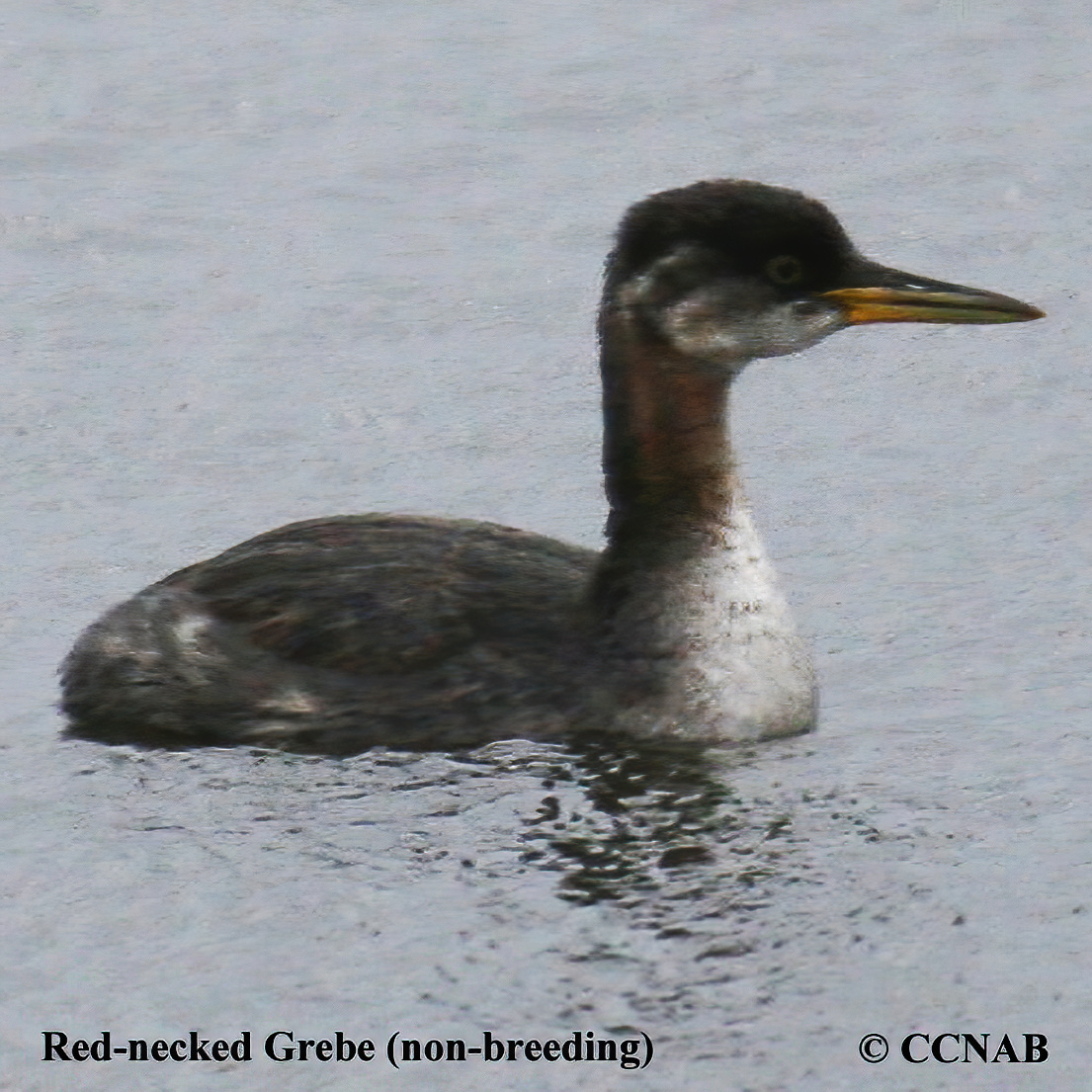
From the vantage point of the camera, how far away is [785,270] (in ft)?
30.4

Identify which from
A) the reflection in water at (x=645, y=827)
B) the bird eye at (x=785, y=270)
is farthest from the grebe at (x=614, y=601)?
the reflection in water at (x=645, y=827)

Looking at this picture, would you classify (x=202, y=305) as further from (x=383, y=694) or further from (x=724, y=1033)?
(x=724, y=1033)

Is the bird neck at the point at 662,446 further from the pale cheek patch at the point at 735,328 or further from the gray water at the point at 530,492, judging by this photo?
the gray water at the point at 530,492

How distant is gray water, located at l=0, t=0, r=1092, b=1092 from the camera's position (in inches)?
297

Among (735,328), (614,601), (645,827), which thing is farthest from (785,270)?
(645,827)

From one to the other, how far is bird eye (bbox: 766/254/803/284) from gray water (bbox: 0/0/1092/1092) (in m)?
1.23

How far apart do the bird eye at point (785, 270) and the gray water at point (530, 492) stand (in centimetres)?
123

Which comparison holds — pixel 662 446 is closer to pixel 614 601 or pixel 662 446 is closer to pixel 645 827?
pixel 614 601

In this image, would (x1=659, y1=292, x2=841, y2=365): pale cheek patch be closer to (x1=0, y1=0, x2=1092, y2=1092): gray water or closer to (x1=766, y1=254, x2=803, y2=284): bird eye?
(x1=766, y1=254, x2=803, y2=284): bird eye

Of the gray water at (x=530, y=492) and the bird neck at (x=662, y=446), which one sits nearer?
the gray water at (x=530, y=492)

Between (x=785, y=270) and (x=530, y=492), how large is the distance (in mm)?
2168

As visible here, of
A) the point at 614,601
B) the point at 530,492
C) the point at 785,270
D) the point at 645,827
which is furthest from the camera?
the point at 530,492

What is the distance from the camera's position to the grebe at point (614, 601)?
904 centimetres

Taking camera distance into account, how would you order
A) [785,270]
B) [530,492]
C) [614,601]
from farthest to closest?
[530,492]
[785,270]
[614,601]
